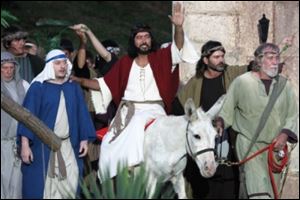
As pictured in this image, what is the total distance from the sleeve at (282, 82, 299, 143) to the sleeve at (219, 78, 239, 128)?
0.44 meters

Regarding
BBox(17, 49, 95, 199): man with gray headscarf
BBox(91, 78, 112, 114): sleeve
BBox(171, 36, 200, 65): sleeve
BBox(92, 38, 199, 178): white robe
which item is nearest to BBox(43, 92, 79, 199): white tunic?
BBox(17, 49, 95, 199): man with gray headscarf

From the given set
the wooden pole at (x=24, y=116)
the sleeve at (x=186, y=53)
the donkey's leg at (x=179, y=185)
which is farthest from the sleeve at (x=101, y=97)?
the wooden pole at (x=24, y=116)

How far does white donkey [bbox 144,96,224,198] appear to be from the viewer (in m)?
10.6

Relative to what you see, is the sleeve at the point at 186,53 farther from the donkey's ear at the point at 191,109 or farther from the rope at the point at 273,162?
the rope at the point at 273,162

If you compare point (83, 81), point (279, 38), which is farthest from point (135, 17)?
point (83, 81)

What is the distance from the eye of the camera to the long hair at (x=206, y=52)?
11.6m

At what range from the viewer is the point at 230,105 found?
10953mm

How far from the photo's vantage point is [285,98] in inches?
432

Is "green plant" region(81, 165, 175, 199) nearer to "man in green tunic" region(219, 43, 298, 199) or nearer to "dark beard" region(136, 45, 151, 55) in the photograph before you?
"man in green tunic" region(219, 43, 298, 199)

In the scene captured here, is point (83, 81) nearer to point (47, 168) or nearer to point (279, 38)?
point (47, 168)

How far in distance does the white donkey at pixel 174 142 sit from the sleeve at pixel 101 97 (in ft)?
2.94

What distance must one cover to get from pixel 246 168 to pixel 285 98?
674mm

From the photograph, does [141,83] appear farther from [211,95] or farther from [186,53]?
[211,95]

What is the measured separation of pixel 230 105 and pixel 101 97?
1.53 metres
